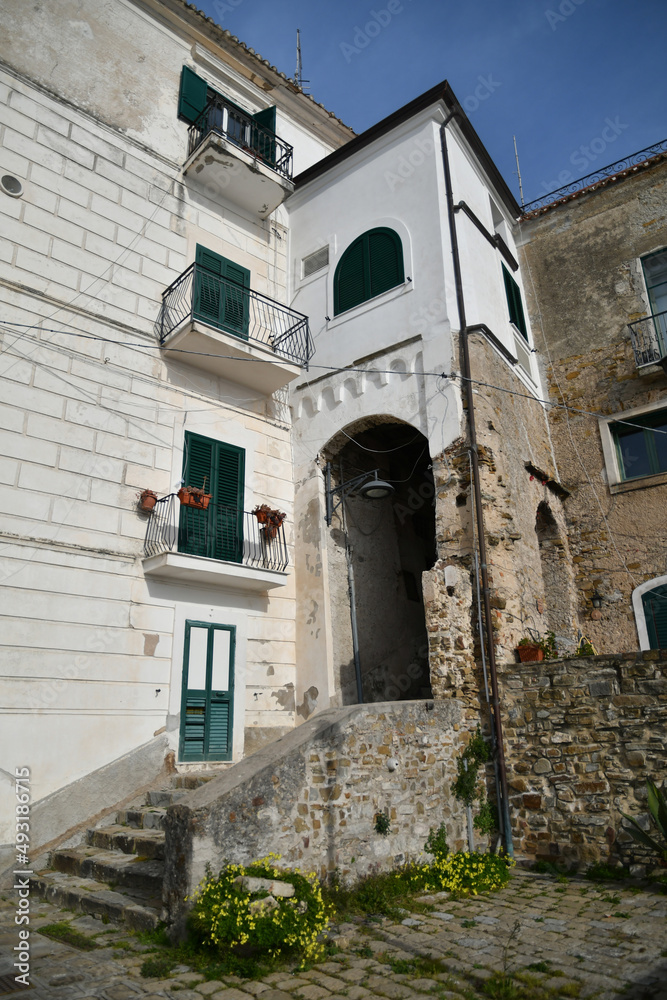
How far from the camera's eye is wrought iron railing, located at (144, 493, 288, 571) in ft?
29.4

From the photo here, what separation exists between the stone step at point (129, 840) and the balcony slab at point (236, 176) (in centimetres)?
987

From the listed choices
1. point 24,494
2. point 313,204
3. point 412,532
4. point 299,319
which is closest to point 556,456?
point 412,532

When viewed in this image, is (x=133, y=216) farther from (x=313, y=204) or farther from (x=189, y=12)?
(x=189, y=12)

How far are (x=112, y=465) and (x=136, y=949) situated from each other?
5562 millimetres

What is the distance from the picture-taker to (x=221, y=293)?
34.7 feet

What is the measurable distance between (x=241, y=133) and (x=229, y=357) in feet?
15.9

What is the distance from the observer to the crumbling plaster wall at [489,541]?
8.37 m

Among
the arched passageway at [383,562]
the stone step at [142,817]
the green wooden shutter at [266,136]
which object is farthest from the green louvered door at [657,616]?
the green wooden shutter at [266,136]

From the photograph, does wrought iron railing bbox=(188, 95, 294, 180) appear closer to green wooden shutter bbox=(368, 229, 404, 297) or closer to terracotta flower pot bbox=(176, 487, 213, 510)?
green wooden shutter bbox=(368, 229, 404, 297)

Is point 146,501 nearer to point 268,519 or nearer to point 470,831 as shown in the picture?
point 268,519

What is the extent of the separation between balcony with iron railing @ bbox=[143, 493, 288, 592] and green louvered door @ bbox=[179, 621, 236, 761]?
0.78 m

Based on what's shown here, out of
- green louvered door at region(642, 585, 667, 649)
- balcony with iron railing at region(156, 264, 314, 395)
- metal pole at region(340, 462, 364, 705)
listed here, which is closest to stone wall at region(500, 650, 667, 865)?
metal pole at region(340, 462, 364, 705)

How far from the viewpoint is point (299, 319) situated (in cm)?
1188

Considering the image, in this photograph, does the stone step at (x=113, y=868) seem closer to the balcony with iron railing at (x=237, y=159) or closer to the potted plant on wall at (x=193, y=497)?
the potted plant on wall at (x=193, y=497)
